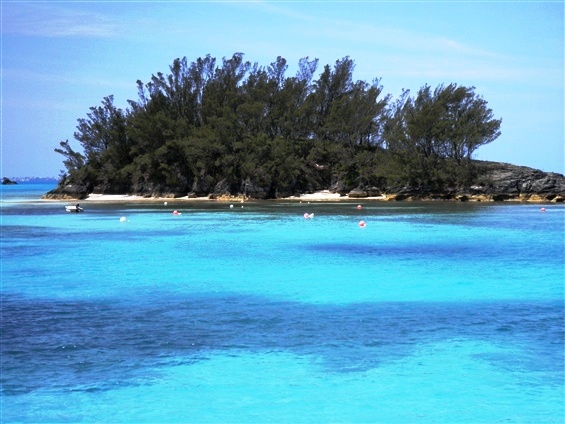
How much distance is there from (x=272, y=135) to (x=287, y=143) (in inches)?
229

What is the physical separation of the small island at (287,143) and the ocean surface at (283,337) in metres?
61.8

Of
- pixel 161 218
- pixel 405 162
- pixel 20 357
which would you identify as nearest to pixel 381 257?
pixel 20 357

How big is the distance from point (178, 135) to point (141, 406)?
300 ft

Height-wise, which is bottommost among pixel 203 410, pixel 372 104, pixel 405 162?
pixel 203 410

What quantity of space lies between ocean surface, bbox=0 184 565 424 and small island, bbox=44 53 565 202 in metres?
61.8

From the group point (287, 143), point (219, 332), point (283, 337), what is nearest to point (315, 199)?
point (287, 143)

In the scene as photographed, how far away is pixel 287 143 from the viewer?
9575 cm

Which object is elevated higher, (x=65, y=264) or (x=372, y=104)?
(x=372, y=104)

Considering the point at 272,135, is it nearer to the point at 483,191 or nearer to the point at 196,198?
the point at 196,198

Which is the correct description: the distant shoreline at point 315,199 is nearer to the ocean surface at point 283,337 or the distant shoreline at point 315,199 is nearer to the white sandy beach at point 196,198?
the white sandy beach at point 196,198

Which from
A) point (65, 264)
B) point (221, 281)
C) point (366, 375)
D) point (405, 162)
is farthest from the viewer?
point (405, 162)

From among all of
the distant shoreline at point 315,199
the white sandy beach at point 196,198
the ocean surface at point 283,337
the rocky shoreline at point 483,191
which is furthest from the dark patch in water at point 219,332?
the white sandy beach at point 196,198

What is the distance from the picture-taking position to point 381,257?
2664 cm

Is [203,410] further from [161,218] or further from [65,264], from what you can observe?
[161,218]
